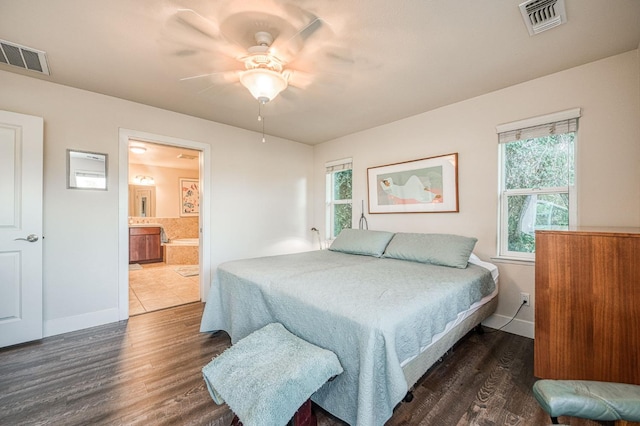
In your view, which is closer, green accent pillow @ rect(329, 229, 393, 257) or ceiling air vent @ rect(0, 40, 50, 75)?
Answer: ceiling air vent @ rect(0, 40, 50, 75)

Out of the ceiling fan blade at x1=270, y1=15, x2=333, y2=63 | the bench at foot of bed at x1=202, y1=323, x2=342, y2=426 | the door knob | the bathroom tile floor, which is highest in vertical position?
the ceiling fan blade at x1=270, y1=15, x2=333, y2=63

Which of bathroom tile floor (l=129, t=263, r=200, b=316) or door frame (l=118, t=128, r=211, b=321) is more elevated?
door frame (l=118, t=128, r=211, b=321)

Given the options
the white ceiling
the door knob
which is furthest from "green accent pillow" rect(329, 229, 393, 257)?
the door knob

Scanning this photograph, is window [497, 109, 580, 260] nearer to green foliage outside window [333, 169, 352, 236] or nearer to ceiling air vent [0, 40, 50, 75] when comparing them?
green foliage outside window [333, 169, 352, 236]

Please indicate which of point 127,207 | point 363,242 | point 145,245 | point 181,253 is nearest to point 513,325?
point 363,242

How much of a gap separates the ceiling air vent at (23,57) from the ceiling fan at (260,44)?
3.61ft

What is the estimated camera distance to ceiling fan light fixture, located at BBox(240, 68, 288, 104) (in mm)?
1969

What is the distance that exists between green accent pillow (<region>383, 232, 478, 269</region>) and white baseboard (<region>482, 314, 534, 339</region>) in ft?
2.58

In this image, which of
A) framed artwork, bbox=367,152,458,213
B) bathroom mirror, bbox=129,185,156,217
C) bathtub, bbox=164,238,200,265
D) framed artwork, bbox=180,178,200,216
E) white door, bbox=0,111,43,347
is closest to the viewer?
white door, bbox=0,111,43,347

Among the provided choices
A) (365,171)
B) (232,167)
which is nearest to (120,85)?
(232,167)

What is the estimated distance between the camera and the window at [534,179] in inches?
93.7

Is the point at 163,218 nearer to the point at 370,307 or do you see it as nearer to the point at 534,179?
the point at 370,307

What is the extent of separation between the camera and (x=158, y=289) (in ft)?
13.5

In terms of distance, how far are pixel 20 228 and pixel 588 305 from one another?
A: 14.1 ft
